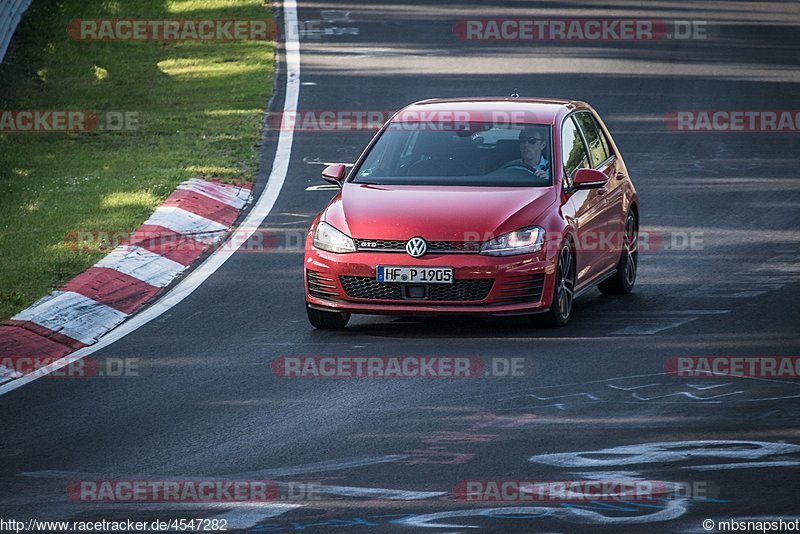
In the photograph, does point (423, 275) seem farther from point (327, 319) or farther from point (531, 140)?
point (531, 140)

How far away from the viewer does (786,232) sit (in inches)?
588

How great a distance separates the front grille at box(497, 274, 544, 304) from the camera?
10.8 metres

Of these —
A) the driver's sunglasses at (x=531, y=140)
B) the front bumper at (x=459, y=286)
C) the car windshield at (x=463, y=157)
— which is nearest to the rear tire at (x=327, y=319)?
the front bumper at (x=459, y=286)

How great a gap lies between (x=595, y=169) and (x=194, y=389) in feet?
14.3

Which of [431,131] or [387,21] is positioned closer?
[431,131]

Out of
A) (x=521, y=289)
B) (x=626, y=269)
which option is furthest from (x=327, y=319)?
(x=626, y=269)

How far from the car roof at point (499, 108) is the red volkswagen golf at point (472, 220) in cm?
1

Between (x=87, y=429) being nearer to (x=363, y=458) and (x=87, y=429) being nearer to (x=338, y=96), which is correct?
(x=363, y=458)

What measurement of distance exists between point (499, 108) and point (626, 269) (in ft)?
5.89

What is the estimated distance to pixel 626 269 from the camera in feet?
42.3

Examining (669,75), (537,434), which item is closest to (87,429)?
(537,434)

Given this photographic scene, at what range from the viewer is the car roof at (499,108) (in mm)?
12344

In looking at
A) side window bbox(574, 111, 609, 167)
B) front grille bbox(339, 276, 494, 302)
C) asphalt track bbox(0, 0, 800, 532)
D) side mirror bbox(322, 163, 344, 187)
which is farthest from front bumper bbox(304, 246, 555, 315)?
side window bbox(574, 111, 609, 167)

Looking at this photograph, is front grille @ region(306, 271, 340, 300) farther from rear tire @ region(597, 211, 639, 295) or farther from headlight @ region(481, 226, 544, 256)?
rear tire @ region(597, 211, 639, 295)
